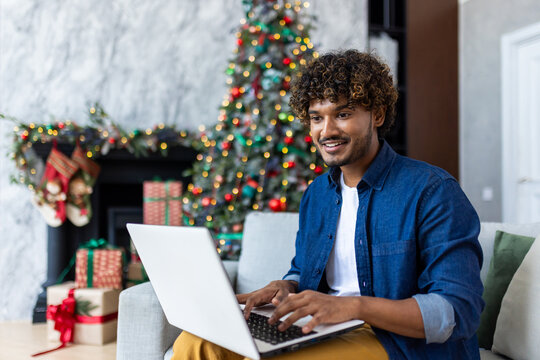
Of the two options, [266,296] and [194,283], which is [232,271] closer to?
[266,296]

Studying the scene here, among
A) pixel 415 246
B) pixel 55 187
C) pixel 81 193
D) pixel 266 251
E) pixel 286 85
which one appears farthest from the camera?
pixel 81 193

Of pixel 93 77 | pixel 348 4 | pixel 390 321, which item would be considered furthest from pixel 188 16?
pixel 390 321

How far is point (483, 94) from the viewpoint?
3996mm

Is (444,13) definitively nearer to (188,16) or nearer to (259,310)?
(188,16)

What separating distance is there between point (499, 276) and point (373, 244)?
52 centimetres

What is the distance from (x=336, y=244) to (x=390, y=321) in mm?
338

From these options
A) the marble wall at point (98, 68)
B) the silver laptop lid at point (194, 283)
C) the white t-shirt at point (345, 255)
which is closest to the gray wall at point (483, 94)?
the marble wall at point (98, 68)

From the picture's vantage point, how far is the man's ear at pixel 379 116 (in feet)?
4.15

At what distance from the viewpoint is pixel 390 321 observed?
961 mm

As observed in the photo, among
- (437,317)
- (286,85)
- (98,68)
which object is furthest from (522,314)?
(98,68)

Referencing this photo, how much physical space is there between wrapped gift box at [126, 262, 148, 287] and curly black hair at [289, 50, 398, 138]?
1.93 m

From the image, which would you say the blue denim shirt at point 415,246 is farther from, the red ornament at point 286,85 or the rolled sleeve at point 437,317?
the red ornament at point 286,85

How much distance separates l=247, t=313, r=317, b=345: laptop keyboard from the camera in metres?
0.93

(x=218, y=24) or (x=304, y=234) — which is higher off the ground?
(x=218, y=24)
